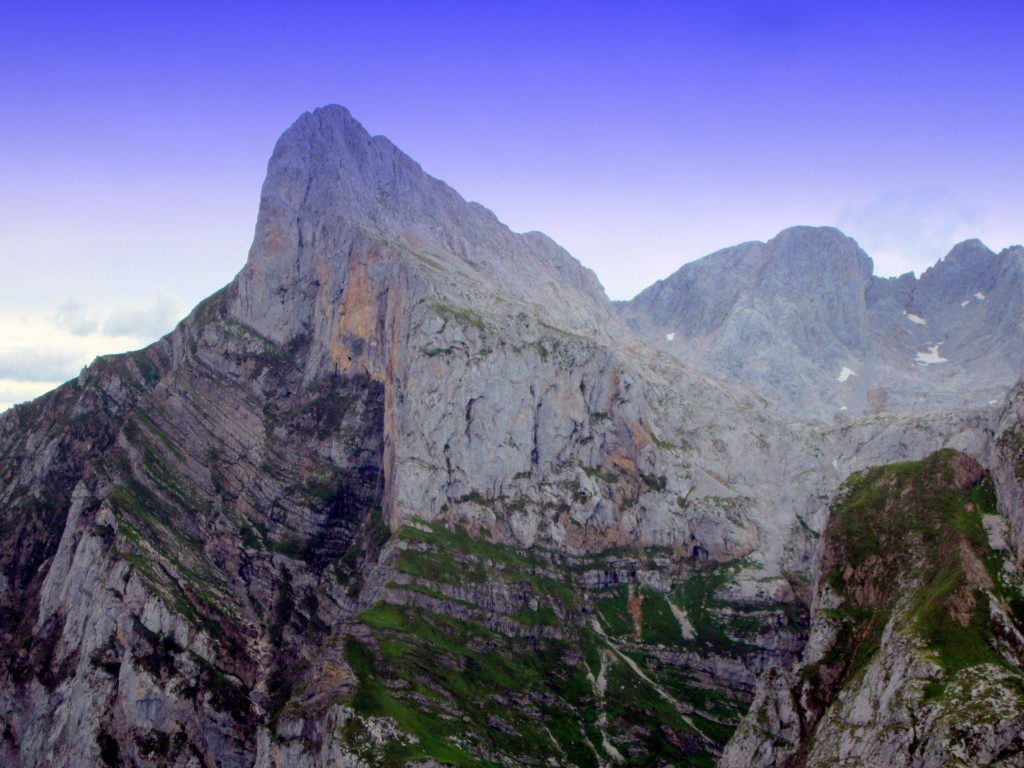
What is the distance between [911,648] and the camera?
153875 mm

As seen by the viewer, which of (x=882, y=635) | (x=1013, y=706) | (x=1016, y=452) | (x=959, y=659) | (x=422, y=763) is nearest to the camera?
(x=1013, y=706)

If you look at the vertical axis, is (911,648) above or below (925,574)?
below

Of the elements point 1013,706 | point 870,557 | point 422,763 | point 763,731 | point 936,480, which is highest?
point 936,480

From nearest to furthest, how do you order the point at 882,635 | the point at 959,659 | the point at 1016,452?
the point at 959,659 → the point at 882,635 → the point at 1016,452

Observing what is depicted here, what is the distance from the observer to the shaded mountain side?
5458 inches

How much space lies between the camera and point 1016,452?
182000 millimetres

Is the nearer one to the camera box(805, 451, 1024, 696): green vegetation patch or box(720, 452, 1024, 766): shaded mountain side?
box(720, 452, 1024, 766): shaded mountain side

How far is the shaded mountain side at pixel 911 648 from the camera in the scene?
139 meters

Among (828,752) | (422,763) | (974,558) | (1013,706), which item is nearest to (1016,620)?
(974,558)

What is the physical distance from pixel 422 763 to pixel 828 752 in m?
77.2

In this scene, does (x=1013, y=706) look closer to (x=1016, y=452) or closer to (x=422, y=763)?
(x=1016, y=452)

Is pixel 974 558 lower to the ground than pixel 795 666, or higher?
higher

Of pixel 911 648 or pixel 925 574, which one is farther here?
pixel 925 574

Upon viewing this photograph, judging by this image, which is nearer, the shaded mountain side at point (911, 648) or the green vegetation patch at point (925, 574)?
the shaded mountain side at point (911, 648)
